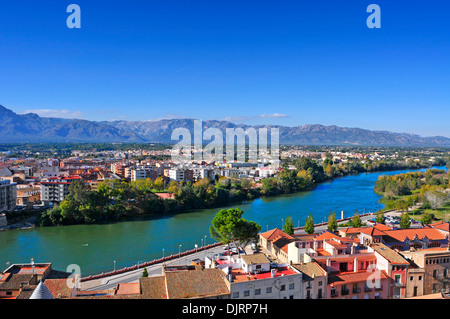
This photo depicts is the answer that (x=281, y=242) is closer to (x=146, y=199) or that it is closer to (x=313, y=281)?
(x=313, y=281)

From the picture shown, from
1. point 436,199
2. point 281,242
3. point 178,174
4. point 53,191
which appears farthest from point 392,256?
point 178,174

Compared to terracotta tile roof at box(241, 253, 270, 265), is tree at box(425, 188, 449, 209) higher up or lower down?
lower down

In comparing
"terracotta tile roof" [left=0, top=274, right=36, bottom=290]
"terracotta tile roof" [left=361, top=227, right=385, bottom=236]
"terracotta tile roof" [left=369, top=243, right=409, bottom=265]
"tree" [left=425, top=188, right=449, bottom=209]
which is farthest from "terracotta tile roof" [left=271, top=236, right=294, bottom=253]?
"tree" [left=425, top=188, right=449, bottom=209]

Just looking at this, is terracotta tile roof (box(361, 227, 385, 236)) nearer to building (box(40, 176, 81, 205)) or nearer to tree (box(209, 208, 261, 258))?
tree (box(209, 208, 261, 258))

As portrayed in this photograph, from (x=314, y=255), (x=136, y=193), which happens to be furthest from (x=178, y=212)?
(x=314, y=255)

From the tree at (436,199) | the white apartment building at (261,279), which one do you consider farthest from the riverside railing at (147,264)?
the tree at (436,199)

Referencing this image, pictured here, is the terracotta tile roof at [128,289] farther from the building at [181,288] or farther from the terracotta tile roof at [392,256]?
the terracotta tile roof at [392,256]
